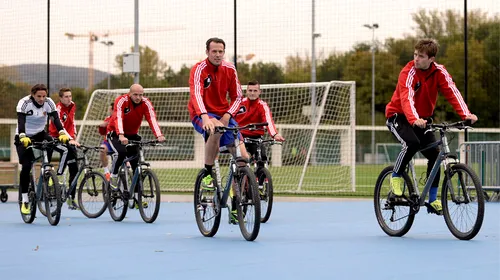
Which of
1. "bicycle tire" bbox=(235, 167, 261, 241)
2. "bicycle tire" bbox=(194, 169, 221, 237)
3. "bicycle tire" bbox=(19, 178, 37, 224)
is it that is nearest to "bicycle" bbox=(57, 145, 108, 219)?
"bicycle tire" bbox=(19, 178, 37, 224)

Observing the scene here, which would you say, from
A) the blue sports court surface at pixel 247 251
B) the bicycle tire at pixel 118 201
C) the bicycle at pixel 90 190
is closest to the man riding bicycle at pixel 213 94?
the blue sports court surface at pixel 247 251

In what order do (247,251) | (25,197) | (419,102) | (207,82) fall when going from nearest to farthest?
(247,251)
(419,102)
(207,82)
(25,197)

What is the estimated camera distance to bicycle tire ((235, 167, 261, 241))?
8.16 m

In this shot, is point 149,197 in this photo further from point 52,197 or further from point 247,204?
point 247,204

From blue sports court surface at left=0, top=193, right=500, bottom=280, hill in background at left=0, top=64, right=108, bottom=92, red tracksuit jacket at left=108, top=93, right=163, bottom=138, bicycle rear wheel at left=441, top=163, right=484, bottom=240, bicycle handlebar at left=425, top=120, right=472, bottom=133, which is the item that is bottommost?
blue sports court surface at left=0, top=193, right=500, bottom=280

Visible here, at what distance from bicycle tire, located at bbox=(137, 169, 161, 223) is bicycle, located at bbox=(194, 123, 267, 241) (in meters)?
1.81

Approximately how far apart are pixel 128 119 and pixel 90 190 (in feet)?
4.11

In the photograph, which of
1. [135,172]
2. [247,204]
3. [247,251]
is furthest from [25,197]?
[247,251]

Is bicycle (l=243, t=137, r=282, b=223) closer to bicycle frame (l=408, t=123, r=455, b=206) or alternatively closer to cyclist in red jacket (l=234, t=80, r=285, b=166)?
cyclist in red jacket (l=234, t=80, r=285, b=166)

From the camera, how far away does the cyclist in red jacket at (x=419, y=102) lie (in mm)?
8414

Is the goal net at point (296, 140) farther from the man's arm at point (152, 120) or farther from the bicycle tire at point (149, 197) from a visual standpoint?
the bicycle tire at point (149, 197)

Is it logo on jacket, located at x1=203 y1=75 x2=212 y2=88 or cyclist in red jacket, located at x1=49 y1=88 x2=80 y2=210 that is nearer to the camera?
logo on jacket, located at x1=203 y1=75 x2=212 y2=88

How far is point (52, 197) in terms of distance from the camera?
11039 mm

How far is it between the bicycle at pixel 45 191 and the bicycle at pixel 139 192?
0.84 m
